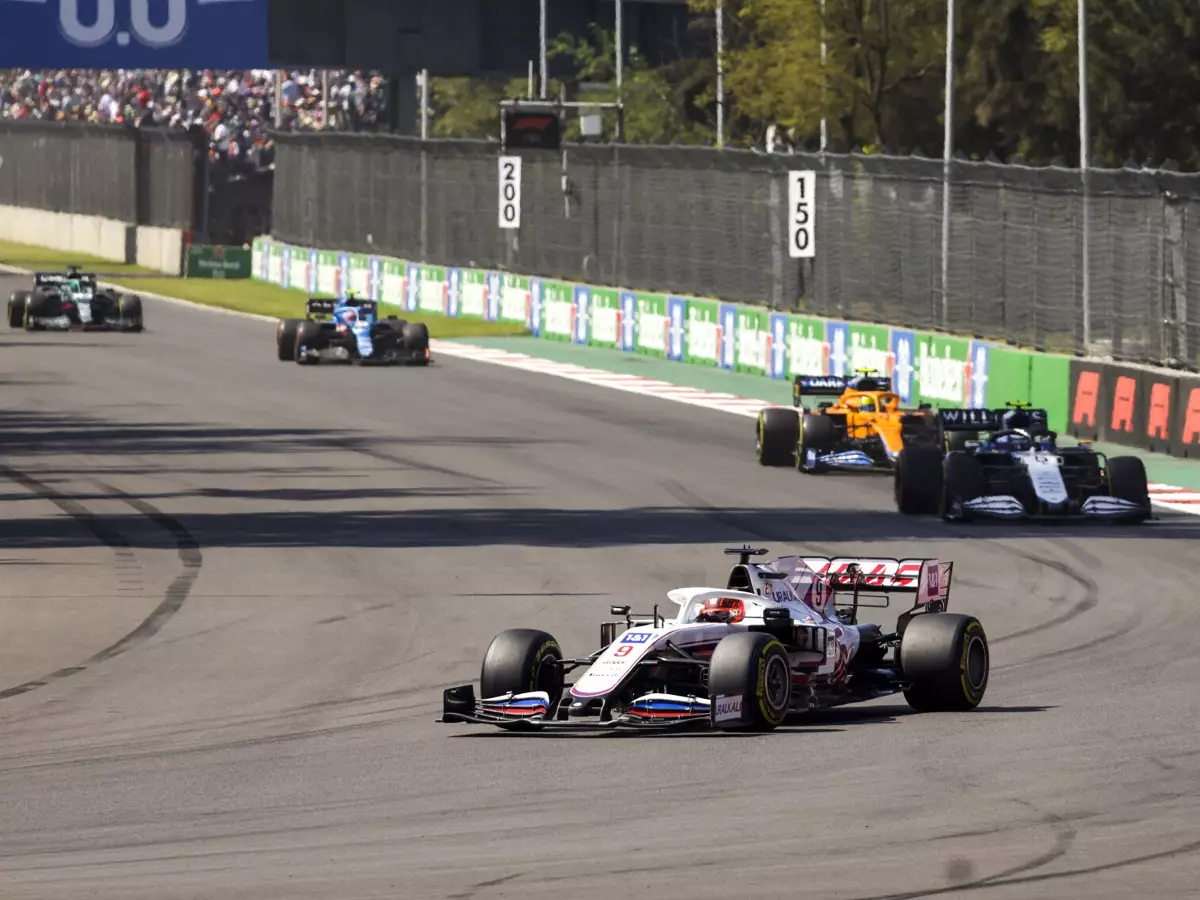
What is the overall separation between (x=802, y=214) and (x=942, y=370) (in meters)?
6.12

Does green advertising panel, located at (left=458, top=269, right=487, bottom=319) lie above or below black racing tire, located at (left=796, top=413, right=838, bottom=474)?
above

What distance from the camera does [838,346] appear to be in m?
37.9

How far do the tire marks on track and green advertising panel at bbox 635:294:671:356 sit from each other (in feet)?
56.8

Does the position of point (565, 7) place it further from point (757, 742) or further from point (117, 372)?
point (757, 742)

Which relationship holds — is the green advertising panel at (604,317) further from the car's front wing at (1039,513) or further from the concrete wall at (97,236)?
the concrete wall at (97,236)

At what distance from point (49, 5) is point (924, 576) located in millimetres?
52855

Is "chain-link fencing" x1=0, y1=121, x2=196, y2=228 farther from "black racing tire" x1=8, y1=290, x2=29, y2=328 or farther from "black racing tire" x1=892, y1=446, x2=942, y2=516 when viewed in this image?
"black racing tire" x1=892, y1=446, x2=942, y2=516

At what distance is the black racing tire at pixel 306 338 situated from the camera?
4228cm

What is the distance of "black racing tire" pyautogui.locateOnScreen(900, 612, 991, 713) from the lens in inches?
556

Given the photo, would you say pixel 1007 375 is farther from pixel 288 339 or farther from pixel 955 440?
pixel 288 339

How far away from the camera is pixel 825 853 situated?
1034 centimetres

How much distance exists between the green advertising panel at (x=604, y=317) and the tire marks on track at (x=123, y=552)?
1894 centimetres

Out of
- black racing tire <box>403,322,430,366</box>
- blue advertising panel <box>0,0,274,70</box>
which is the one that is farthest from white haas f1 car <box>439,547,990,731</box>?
blue advertising panel <box>0,0,274,70</box>

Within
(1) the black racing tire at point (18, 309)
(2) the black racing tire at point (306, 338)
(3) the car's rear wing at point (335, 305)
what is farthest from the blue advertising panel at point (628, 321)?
(1) the black racing tire at point (18, 309)
